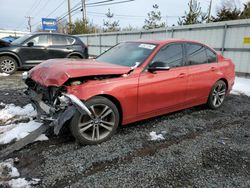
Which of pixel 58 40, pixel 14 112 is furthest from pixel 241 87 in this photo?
pixel 58 40

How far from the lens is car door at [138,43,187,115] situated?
3678 millimetres

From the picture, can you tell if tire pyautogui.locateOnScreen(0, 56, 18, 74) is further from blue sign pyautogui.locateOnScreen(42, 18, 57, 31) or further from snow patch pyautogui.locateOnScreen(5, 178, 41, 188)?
blue sign pyautogui.locateOnScreen(42, 18, 57, 31)

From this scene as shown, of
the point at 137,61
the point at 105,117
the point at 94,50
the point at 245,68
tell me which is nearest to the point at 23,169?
the point at 105,117

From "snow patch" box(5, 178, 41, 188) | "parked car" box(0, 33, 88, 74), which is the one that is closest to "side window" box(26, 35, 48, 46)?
"parked car" box(0, 33, 88, 74)

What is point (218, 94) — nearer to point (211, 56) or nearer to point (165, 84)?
point (211, 56)

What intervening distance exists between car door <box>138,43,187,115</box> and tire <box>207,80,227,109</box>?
101 centimetres

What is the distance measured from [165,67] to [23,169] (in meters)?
2.54

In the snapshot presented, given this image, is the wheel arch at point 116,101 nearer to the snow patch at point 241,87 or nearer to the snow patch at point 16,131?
the snow patch at point 16,131

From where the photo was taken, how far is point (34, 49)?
30.2 feet

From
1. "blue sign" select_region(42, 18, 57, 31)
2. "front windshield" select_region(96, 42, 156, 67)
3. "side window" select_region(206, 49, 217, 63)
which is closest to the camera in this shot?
"front windshield" select_region(96, 42, 156, 67)

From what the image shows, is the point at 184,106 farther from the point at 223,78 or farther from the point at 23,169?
the point at 23,169

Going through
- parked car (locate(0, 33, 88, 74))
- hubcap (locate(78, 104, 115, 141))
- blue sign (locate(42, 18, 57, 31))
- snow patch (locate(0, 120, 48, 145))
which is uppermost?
blue sign (locate(42, 18, 57, 31))

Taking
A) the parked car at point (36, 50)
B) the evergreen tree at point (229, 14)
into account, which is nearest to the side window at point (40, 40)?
the parked car at point (36, 50)

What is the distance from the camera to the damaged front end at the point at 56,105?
3.00 meters
